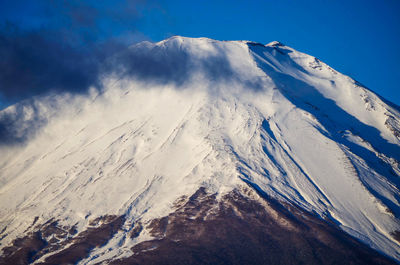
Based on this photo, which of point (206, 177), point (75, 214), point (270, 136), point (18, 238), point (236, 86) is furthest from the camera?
point (236, 86)

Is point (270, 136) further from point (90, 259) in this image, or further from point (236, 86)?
point (90, 259)

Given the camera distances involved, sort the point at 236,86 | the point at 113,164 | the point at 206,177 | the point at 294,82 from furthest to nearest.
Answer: the point at 294,82, the point at 236,86, the point at 113,164, the point at 206,177

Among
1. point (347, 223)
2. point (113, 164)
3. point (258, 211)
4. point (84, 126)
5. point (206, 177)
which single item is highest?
point (84, 126)

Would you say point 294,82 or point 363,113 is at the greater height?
point 294,82

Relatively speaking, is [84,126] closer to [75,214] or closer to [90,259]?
[75,214]

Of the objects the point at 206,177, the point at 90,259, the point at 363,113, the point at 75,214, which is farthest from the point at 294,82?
the point at 90,259

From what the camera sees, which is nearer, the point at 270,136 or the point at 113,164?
the point at 113,164
